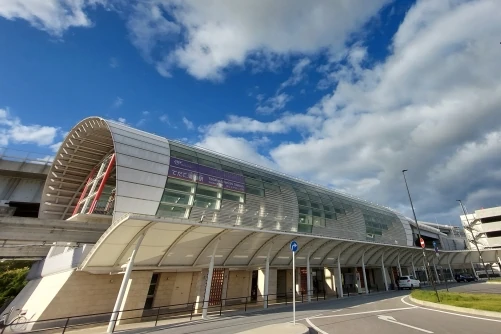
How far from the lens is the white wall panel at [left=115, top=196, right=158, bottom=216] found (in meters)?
15.4

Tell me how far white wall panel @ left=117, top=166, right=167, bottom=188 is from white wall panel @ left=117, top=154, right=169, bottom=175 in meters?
0.29

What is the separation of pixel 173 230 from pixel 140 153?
683 centimetres

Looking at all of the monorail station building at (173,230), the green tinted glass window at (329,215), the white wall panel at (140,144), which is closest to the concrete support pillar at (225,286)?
the monorail station building at (173,230)

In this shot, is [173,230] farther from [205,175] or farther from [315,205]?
[315,205]

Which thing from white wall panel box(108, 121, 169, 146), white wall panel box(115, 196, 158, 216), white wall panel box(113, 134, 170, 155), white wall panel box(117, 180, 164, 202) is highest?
white wall panel box(108, 121, 169, 146)

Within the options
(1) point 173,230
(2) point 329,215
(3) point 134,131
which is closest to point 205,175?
(3) point 134,131

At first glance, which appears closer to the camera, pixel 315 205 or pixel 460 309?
pixel 460 309

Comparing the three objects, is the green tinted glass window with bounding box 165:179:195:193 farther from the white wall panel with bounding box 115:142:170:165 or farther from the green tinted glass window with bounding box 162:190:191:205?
the white wall panel with bounding box 115:142:170:165

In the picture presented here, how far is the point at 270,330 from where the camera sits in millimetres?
9477

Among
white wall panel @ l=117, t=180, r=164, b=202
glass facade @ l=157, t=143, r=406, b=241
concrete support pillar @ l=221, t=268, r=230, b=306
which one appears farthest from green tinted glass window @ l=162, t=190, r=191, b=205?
concrete support pillar @ l=221, t=268, r=230, b=306

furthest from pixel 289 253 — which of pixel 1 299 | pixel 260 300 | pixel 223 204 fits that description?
pixel 1 299

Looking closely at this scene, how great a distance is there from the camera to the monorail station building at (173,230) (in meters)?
14.5

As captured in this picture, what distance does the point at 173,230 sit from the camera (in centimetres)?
1355

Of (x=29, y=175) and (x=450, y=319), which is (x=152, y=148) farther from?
(x=29, y=175)
